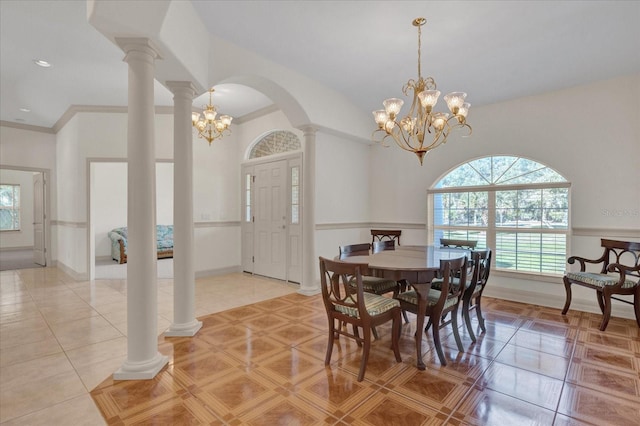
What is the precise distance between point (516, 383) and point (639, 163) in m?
3.33

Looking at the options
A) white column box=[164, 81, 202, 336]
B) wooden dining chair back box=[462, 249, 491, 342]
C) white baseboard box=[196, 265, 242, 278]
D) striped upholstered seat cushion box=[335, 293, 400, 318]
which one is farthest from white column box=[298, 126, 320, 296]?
wooden dining chair back box=[462, 249, 491, 342]

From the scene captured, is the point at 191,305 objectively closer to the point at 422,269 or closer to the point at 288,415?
the point at 288,415

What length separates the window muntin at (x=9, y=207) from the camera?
30.2 feet

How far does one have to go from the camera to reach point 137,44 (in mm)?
2463

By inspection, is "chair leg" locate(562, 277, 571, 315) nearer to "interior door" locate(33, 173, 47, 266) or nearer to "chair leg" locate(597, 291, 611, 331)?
"chair leg" locate(597, 291, 611, 331)

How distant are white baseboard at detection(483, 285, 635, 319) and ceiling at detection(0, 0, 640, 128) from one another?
2.87 m

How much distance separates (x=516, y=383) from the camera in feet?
7.77

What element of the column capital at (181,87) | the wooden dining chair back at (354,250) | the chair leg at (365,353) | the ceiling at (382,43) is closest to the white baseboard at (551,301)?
the wooden dining chair back at (354,250)

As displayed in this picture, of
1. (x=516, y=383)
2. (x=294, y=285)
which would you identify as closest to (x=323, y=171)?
(x=294, y=285)

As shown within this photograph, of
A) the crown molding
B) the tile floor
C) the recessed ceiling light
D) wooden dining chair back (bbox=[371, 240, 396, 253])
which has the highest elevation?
the recessed ceiling light

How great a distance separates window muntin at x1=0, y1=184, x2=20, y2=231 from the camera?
30.2ft

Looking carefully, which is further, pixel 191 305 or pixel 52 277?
pixel 52 277

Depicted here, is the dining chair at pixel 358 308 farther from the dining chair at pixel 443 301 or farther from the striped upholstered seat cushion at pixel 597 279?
the striped upholstered seat cushion at pixel 597 279

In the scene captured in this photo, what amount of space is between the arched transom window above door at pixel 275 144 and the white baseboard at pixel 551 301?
3.93m
